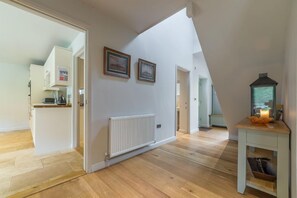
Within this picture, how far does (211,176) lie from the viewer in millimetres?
1764

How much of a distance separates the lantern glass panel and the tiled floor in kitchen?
2.66 metres

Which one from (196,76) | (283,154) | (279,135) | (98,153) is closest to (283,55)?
(279,135)

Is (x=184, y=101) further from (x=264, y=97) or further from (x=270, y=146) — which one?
(x=270, y=146)

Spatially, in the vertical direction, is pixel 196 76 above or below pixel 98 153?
above

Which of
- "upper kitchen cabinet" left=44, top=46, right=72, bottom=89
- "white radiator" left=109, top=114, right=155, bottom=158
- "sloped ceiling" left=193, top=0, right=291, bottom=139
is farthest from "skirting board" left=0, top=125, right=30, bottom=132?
"sloped ceiling" left=193, top=0, right=291, bottom=139

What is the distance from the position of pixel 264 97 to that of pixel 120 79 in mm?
2168

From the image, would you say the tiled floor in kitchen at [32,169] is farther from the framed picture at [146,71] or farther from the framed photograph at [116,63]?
the framed picture at [146,71]

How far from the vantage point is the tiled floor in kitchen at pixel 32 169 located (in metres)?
1.54

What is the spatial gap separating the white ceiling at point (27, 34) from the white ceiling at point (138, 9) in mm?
1044

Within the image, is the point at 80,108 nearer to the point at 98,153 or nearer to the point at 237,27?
the point at 98,153

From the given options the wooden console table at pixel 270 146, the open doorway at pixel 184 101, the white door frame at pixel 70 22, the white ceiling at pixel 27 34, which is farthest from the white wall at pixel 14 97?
the wooden console table at pixel 270 146

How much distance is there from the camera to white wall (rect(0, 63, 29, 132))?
4344 mm

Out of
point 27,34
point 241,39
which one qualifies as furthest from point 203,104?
point 27,34

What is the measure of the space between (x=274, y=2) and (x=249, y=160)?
1.94 metres
